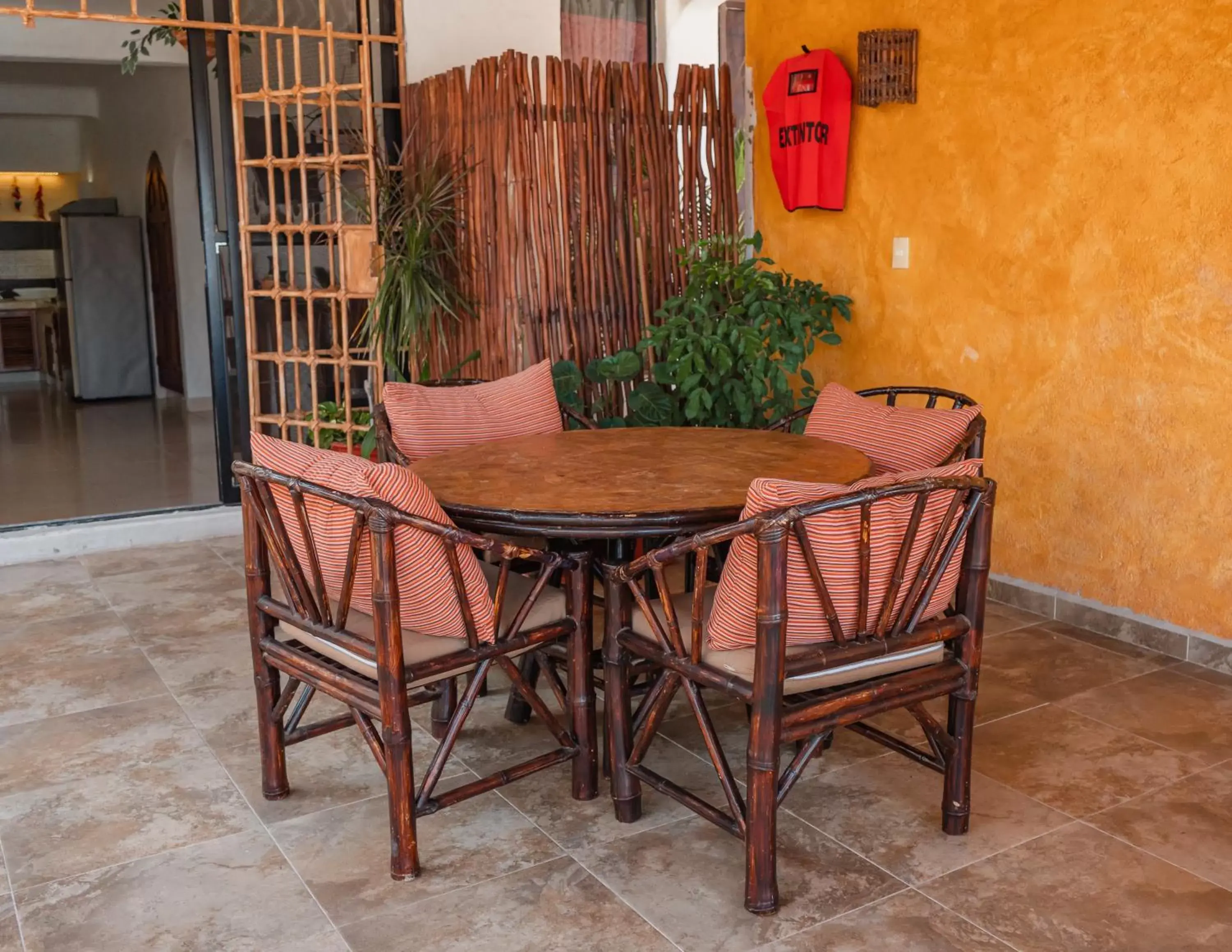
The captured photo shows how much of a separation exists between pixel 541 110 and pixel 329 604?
113 inches

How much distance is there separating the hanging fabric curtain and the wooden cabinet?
8.27 meters

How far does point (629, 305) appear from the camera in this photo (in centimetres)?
516

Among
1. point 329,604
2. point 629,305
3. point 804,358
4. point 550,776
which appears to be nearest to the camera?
point 329,604

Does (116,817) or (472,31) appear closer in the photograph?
(116,817)

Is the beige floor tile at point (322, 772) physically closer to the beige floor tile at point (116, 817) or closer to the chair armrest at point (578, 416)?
the beige floor tile at point (116, 817)

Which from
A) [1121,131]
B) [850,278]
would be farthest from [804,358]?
[1121,131]

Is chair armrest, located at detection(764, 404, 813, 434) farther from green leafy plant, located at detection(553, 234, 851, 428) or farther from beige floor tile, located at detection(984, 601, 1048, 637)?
beige floor tile, located at detection(984, 601, 1048, 637)

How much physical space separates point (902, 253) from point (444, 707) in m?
2.58

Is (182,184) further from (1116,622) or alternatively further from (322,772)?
(1116,622)

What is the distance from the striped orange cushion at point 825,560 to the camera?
2184 millimetres

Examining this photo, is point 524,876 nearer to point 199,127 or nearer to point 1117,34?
point 1117,34

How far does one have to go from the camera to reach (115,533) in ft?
17.4

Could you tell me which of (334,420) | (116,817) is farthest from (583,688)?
(334,420)

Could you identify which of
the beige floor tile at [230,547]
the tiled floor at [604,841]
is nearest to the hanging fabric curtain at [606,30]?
the beige floor tile at [230,547]
